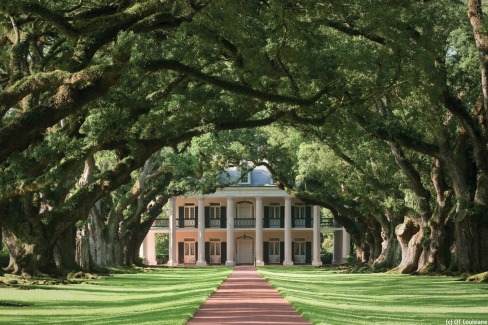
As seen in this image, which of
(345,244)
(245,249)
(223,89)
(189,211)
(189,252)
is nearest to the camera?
(223,89)

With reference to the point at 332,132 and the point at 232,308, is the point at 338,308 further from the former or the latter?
the point at 332,132

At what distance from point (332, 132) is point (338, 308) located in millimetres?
12803

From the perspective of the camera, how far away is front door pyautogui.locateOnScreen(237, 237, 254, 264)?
87062mm

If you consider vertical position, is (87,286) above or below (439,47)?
below

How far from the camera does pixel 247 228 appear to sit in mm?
85062

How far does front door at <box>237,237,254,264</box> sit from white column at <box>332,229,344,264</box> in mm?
7558

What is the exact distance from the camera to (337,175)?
163 ft

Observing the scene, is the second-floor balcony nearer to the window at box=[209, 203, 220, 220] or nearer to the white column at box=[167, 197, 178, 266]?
the window at box=[209, 203, 220, 220]

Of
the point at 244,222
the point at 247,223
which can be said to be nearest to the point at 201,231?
the point at 244,222

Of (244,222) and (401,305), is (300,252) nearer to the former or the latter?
Result: (244,222)

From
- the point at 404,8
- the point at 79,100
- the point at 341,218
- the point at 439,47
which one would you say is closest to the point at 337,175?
the point at 341,218

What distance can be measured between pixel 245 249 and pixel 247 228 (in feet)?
10.2

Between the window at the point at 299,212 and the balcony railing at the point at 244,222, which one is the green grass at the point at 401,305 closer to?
the window at the point at 299,212

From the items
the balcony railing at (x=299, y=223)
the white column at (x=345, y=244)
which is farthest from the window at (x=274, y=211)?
the white column at (x=345, y=244)
